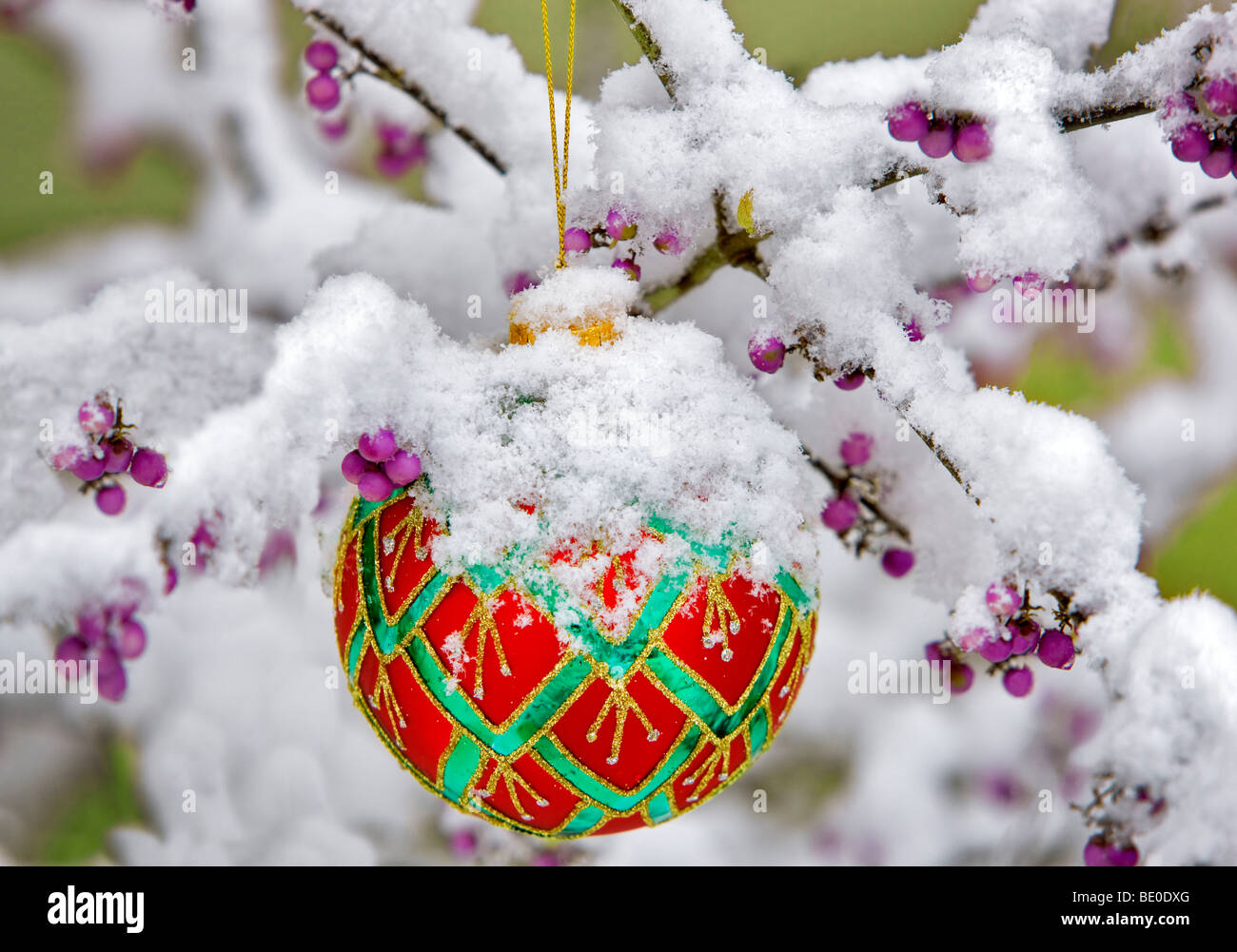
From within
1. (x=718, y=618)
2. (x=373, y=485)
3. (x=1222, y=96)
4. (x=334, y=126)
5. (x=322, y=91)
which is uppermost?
(x=334, y=126)

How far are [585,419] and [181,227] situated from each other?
0.94m

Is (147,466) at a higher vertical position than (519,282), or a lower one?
lower

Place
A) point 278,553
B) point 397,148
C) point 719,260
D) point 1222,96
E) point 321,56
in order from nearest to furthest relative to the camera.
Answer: point 1222,96 → point 719,260 → point 321,56 → point 397,148 → point 278,553

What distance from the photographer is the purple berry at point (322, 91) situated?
91cm

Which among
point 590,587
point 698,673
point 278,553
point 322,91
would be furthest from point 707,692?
point 278,553

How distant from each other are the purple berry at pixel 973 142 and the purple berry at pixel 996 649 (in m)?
0.37

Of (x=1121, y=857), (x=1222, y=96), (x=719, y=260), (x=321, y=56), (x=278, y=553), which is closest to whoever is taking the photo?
(x=1222, y=96)

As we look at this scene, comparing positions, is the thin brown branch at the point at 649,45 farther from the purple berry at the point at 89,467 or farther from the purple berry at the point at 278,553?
the purple berry at the point at 278,553

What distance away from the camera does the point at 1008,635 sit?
2.23 feet

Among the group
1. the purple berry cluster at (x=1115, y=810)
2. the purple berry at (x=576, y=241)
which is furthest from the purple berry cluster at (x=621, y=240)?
the purple berry cluster at (x=1115, y=810)

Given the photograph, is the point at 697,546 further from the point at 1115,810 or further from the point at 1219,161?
the point at 1219,161

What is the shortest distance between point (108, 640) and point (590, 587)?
1.85ft

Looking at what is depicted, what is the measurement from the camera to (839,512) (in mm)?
892
